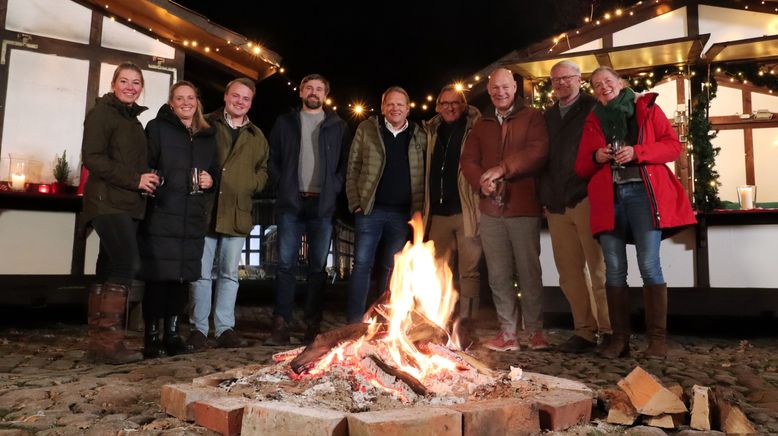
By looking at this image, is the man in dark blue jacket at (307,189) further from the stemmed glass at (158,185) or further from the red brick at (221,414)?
the red brick at (221,414)

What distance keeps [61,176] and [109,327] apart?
150 inches

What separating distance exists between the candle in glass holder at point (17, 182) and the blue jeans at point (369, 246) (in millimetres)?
4352

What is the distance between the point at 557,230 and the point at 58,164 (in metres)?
6.20

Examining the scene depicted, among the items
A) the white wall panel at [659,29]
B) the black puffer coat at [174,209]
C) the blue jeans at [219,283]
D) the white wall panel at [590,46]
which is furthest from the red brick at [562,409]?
the white wall panel at [659,29]

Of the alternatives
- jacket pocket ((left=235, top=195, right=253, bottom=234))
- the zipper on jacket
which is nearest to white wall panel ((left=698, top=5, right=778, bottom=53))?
the zipper on jacket

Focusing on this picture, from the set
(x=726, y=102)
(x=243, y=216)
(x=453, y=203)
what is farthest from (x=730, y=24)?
(x=243, y=216)

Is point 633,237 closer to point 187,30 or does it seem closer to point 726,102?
point 726,102

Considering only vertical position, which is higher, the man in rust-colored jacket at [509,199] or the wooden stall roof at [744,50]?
the wooden stall roof at [744,50]

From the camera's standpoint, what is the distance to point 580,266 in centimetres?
507

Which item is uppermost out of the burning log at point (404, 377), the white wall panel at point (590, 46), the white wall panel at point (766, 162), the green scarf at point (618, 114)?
the white wall panel at point (590, 46)

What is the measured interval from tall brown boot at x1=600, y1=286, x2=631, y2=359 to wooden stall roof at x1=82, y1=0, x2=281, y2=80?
6.06m

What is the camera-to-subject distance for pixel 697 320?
7.59 m

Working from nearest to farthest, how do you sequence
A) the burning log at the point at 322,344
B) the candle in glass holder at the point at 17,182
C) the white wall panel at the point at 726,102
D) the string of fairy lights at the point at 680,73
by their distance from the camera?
the burning log at the point at 322,344 < the candle in glass holder at the point at 17,182 < the string of fairy lights at the point at 680,73 < the white wall panel at the point at 726,102

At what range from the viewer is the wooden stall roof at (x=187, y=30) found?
7.62 metres
